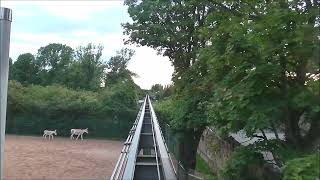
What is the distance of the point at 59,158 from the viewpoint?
32.3m

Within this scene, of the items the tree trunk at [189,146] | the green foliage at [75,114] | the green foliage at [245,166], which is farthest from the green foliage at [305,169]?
the green foliage at [75,114]

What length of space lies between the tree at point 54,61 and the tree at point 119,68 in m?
9.24

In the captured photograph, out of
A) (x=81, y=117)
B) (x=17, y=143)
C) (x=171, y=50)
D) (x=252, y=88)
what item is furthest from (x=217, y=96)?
(x=81, y=117)

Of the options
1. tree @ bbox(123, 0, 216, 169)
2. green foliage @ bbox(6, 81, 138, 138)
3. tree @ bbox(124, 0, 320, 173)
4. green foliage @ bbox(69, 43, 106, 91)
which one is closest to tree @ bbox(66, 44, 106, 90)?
green foliage @ bbox(69, 43, 106, 91)

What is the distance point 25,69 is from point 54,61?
8566 mm

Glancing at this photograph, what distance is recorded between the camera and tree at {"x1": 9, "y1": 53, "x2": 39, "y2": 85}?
306 ft

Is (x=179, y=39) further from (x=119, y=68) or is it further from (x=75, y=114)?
(x=119, y=68)

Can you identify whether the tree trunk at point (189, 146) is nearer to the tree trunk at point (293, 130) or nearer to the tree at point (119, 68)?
the tree trunk at point (293, 130)

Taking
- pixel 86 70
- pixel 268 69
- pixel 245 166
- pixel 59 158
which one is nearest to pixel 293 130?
pixel 245 166

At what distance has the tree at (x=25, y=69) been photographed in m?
93.2

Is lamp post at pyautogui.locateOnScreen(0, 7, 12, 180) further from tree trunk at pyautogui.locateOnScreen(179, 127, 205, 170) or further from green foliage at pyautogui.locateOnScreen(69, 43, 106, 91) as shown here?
green foliage at pyautogui.locateOnScreen(69, 43, 106, 91)

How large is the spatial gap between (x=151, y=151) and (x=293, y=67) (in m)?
22.0

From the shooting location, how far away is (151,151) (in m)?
28.5

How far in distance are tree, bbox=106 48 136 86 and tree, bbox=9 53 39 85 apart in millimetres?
15353
